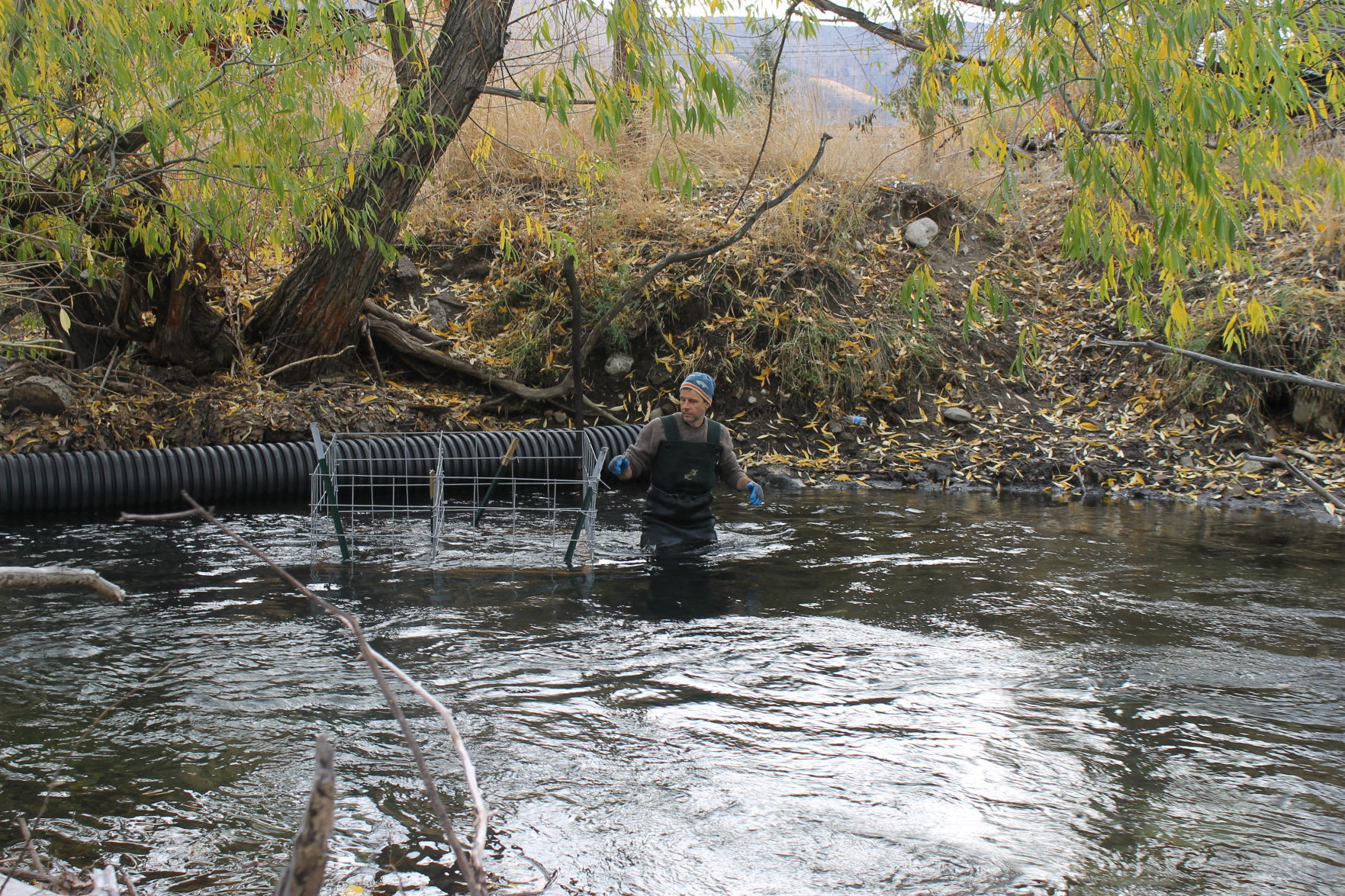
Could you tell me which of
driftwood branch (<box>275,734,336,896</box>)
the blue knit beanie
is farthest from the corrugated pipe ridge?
driftwood branch (<box>275,734,336,896</box>)

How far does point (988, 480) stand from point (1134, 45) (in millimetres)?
6702

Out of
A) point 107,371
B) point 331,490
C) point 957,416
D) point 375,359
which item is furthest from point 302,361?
point 957,416

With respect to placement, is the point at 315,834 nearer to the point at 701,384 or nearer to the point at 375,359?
the point at 701,384

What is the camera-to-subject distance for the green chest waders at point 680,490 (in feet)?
24.5

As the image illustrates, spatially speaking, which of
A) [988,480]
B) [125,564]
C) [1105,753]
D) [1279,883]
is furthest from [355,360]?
[1279,883]

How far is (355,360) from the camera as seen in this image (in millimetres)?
12352

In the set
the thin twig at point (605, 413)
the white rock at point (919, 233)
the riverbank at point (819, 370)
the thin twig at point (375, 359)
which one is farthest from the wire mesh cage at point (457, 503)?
the white rock at point (919, 233)

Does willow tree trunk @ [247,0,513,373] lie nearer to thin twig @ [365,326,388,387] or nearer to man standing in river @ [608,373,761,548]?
thin twig @ [365,326,388,387]

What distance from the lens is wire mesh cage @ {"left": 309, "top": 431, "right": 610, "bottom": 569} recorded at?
22.3ft

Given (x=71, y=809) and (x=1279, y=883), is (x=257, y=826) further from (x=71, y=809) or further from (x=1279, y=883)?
(x=1279, y=883)

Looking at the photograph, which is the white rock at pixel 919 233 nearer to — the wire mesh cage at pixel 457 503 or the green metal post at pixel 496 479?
the wire mesh cage at pixel 457 503

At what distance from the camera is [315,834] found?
134cm

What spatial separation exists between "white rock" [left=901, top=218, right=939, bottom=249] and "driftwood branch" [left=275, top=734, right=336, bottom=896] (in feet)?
46.1

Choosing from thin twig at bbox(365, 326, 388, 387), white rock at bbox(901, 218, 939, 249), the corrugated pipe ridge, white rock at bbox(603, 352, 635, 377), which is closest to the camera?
the corrugated pipe ridge
